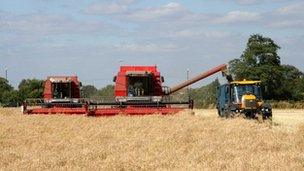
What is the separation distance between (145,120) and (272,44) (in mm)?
57966

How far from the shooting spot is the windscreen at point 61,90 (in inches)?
1335

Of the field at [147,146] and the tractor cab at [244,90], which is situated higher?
the tractor cab at [244,90]

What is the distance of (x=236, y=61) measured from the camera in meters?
77.4

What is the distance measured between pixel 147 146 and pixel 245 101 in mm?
13045

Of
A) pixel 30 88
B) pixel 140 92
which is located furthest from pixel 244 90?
pixel 30 88

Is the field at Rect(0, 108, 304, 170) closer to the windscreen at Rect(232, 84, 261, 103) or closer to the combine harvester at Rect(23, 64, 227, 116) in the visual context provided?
the combine harvester at Rect(23, 64, 227, 116)

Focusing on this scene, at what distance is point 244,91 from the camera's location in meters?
27.2

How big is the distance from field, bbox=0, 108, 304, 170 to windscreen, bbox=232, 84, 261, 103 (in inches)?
237

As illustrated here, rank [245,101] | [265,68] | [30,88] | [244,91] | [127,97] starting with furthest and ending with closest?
[30,88] < [265,68] < [127,97] < [244,91] < [245,101]

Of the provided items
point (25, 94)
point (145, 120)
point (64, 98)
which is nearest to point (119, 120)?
point (145, 120)

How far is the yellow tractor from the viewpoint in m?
26.1

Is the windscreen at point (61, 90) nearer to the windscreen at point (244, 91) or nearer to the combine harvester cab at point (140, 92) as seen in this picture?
the combine harvester cab at point (140, 92)

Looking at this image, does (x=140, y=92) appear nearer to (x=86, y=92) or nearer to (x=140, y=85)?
(x=140, y=85)

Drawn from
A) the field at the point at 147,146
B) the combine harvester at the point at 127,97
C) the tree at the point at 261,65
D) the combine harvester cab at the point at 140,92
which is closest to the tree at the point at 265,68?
the tree at the point at 261,65
